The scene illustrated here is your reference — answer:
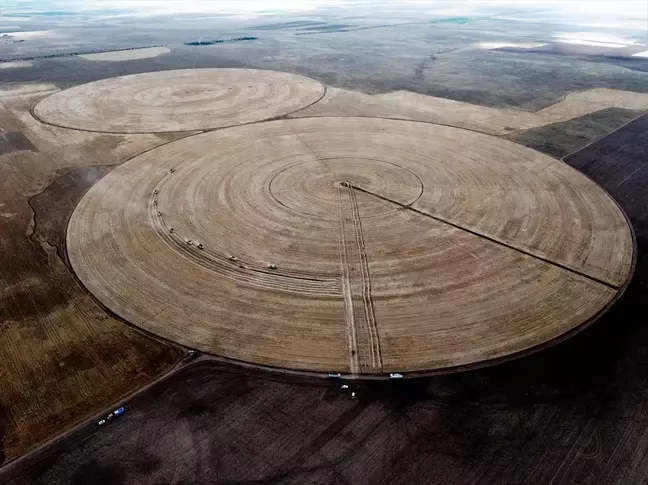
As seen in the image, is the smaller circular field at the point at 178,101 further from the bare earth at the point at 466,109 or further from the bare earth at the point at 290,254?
the bare earth at the point at 466,109

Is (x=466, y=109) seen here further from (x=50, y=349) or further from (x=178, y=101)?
(x=50, y=349)

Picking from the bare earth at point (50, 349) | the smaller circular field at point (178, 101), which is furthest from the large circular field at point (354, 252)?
the smaller circular field at point (178, 101)

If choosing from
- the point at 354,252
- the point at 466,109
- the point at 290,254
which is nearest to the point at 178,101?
the point at 466,109

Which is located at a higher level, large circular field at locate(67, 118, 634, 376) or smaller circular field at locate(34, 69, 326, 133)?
smaller circular field at locate(34, 69, 326, 133)

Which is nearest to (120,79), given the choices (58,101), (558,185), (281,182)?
(58,101)

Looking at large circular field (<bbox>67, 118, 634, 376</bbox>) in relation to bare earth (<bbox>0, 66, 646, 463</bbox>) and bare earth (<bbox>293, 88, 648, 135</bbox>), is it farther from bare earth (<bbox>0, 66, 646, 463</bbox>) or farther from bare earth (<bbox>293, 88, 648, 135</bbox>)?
bare earth (<bbox>293, 88, 648, 135</bbox>)

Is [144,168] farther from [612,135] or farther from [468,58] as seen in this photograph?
[468,58]

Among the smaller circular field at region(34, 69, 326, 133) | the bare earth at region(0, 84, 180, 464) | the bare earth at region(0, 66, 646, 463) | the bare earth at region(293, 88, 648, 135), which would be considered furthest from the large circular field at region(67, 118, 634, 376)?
the smaller circular field at region(34, 69, 326, 133)
